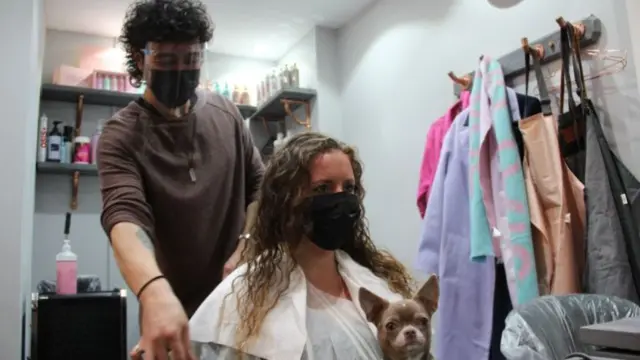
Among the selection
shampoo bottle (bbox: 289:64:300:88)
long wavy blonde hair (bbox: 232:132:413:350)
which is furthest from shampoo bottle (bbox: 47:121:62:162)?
long wavy blonde hair (bbox: 232:132:413:350)

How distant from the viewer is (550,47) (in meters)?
2.00

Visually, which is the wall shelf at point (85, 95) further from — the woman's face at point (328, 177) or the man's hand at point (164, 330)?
the man's hand at point (164, 330)

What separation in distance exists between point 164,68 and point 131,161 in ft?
0.70

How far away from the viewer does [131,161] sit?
1137 mm

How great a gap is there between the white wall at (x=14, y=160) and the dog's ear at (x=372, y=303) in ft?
5.96

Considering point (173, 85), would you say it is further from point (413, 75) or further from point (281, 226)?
point (413, 75)

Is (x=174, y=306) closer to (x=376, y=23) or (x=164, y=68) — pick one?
(x=164, y=68)

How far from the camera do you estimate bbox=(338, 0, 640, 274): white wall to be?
1.86m

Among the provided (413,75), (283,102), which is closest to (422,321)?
(413,75)

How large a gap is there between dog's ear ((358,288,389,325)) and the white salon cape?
50mm

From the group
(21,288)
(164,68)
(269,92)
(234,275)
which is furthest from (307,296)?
(269,92)

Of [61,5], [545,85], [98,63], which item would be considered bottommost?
[545,85]

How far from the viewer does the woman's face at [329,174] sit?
98 centimetres

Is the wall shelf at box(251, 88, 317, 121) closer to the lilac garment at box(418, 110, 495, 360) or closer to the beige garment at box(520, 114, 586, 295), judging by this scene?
the lilac garment at box(418, 110, 495, 360)
